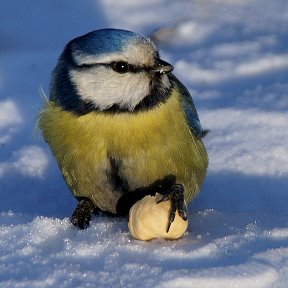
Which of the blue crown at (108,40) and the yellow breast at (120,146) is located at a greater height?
the blue crown at (108,40)

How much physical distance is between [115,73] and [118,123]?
16 cm

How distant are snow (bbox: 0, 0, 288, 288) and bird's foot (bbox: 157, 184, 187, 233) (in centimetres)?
8

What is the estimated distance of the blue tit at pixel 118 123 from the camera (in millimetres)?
2602

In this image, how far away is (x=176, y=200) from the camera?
2.52 metres

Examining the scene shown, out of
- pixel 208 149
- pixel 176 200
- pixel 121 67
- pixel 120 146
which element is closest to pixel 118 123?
pixel 120 146

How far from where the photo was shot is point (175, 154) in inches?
106

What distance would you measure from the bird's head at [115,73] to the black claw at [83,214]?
342 mm

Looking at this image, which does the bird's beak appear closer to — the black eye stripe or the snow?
the black eye stripe

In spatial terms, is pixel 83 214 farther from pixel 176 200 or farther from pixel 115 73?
pixel 115 73

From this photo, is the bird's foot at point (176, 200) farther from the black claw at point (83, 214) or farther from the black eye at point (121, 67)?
the black eye at point (121, 67)

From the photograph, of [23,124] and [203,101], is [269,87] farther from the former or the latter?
[23,124]

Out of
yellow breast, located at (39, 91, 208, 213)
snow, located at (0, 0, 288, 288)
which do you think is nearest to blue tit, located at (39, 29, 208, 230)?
yellow breast, located at (39, 91, 208, 213)

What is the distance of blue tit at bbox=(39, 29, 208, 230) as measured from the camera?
8.54ft

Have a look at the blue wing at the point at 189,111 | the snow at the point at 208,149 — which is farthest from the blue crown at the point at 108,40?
the snow at the point at 208,149
